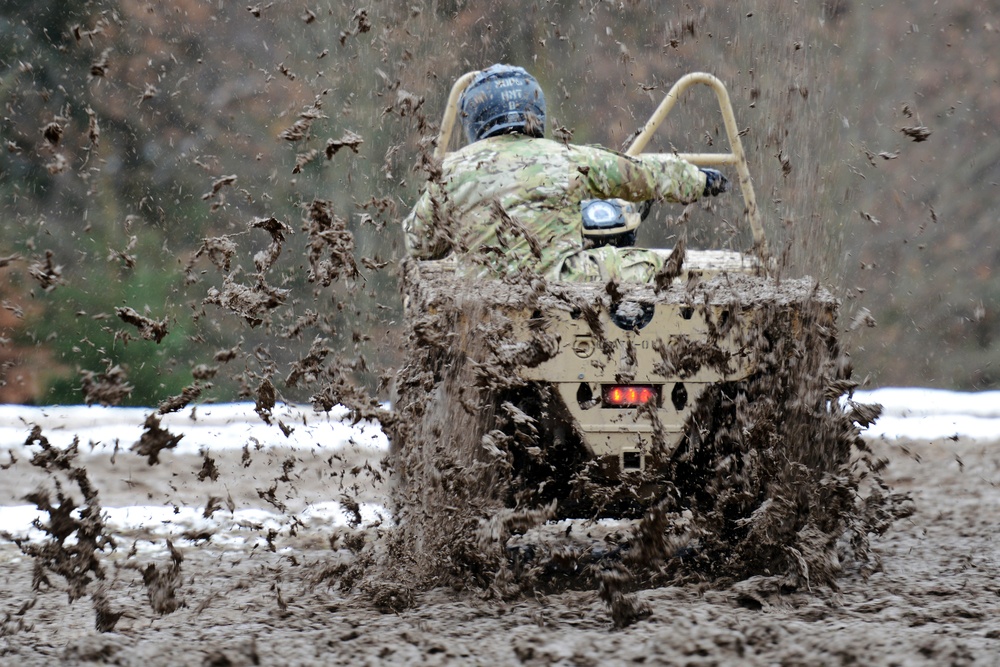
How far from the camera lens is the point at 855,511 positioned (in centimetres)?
552

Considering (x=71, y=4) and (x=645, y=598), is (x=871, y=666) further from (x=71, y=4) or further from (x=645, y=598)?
(x=71, y=4)

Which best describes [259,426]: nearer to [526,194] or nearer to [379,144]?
[379,144]

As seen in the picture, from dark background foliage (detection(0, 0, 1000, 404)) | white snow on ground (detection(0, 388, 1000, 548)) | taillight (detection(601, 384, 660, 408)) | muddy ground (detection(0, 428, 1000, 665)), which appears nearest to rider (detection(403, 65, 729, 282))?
taillight (detection(601, 384, 660, 408))

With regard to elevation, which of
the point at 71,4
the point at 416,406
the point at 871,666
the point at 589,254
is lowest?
the point at 871,666

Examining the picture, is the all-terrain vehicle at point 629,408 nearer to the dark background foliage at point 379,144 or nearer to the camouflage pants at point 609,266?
the camouflage pants at point 609,266

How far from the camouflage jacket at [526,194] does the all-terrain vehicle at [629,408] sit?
0.40 meters

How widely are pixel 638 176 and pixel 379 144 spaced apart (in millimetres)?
8604

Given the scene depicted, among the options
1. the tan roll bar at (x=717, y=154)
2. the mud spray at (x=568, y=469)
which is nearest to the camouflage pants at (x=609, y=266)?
the mud spray at (x=568, y=469)

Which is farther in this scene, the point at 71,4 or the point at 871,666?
the point at 71,4

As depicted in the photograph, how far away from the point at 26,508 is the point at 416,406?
346 cm

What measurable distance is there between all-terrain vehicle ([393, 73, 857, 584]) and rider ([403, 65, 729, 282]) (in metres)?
0.39

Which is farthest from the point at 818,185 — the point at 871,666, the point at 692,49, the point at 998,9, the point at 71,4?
the point at 871,666

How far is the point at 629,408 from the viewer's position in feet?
16.6

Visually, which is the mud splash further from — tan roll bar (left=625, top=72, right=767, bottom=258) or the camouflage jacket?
tan roll bar (left=625, top=72, right=767, bottom=258)
